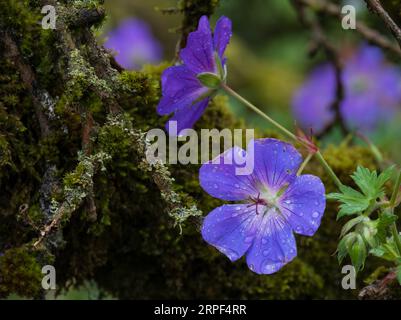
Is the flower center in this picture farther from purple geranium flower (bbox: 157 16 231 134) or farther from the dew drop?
purple geranium flower (bbox: 157 16 231 134)

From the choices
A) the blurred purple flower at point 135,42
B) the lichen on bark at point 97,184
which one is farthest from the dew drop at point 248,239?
the blurred purple flower at point 135,42

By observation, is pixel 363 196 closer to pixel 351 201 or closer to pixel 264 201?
pixel 351 201

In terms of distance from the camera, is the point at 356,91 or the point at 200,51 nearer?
the point at 200,51

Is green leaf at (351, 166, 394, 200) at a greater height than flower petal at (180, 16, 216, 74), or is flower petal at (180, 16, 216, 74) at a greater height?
flower petal at (180, 16, 216, 74)

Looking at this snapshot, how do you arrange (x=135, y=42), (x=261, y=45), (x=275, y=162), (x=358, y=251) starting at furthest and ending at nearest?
1. (x=261, y=45)
2. (x=135, y=42)
3. (x=275, y=162)
4. (x=358, y=251)

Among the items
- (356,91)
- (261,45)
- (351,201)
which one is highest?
(261,45)

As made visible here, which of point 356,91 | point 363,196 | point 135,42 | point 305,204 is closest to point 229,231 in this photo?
point 305,204

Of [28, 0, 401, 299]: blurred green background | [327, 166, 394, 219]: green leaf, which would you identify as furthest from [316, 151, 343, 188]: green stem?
[28, 0, 401, 299]: blurred green background
